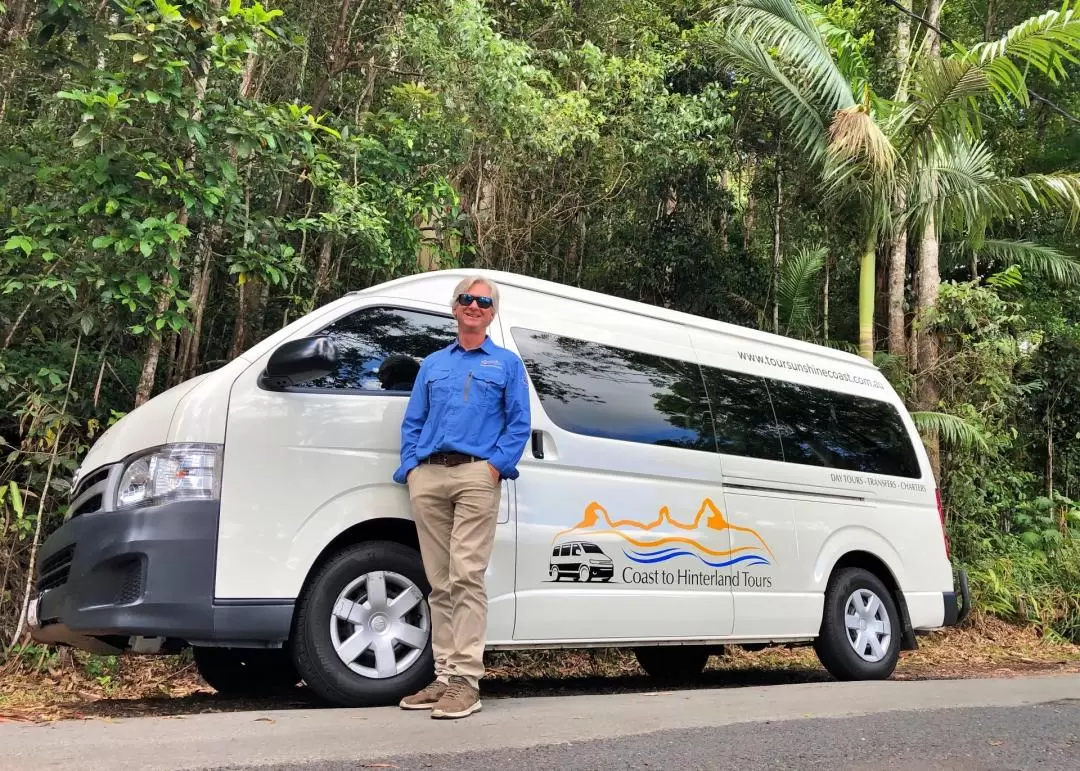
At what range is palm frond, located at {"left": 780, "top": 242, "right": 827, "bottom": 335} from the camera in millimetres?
13430

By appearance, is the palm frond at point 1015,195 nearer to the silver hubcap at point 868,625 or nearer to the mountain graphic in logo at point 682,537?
the silver hubcap at point 868,625

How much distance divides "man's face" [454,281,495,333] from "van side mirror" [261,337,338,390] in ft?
2.02

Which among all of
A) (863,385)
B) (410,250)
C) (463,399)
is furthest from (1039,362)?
(463,399)

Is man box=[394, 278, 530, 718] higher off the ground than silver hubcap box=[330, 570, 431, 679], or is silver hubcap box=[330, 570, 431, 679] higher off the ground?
man box=[394, 278, 530, 718]

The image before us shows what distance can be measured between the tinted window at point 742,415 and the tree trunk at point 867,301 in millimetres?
5037

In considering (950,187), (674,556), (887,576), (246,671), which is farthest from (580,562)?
(950,187)

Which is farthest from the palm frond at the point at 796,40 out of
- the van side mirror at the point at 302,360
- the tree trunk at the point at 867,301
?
the van side mirror at the point at 302,360

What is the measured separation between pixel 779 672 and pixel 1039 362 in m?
10.2

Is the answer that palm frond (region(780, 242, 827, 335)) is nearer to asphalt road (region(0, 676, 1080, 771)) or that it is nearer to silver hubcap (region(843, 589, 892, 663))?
silver hubcap (region(843, 589, 892, 663))

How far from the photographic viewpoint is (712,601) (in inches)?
233

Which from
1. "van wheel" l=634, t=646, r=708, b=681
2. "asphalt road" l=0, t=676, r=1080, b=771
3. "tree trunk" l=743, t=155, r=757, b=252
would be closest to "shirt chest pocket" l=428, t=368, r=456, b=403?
"asphalt road" l=0, t=676, r=1080, b=771

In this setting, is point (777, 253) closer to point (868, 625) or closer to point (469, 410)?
point (868, 625)

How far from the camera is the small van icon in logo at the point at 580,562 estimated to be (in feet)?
17.0

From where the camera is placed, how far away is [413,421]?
464 cm
